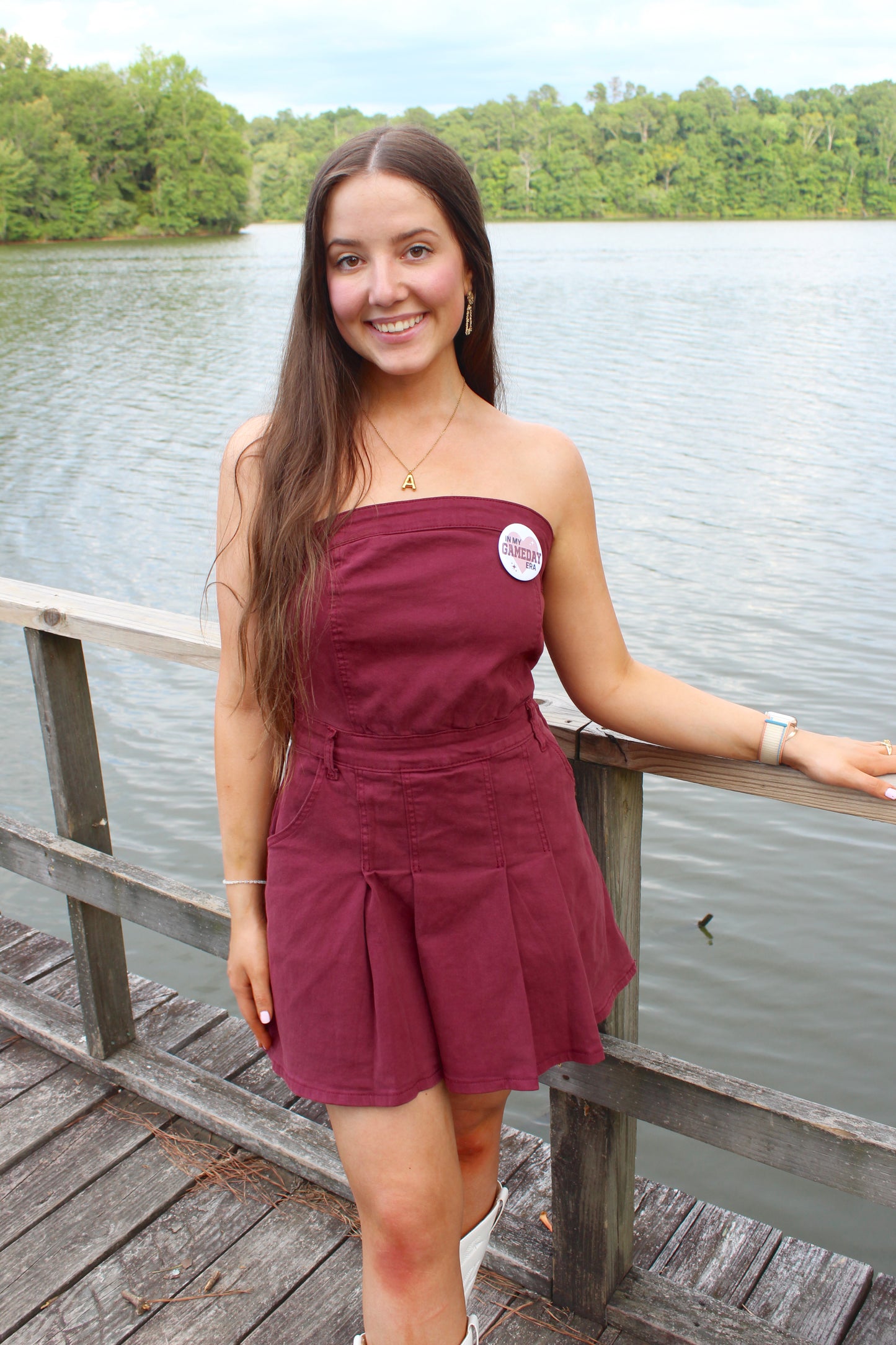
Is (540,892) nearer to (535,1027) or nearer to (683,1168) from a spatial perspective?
(535,1027)

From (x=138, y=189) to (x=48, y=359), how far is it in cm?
4639

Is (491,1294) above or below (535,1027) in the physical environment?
below

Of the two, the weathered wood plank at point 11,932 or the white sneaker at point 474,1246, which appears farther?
the weathered wood plank at point 11,932

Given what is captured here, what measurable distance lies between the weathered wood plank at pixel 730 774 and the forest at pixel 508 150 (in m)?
58.9

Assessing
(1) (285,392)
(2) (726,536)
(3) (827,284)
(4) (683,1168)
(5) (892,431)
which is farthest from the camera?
(3) (827,284)

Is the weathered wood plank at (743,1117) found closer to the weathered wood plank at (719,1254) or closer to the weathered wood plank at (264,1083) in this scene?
the weathered wood plank at (719,1254)

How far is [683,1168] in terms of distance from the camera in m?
3.48

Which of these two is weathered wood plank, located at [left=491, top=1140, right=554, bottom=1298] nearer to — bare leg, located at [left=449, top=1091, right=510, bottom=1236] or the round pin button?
bare leg, located at [left=449, top=1091, right=510, bottom=1236]

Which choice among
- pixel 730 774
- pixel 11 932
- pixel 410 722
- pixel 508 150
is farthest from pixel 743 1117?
pixel 508 150

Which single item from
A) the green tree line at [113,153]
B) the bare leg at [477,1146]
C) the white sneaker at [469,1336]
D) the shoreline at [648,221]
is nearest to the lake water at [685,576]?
the bare leg at [477,1146]

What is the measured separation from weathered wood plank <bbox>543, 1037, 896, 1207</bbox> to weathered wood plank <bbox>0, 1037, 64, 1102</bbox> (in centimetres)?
123

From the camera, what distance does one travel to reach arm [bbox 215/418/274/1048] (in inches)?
56.7

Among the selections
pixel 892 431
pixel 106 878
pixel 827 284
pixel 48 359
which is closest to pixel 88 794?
pixel 106 878

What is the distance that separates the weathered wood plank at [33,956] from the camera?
2889 millimetres
